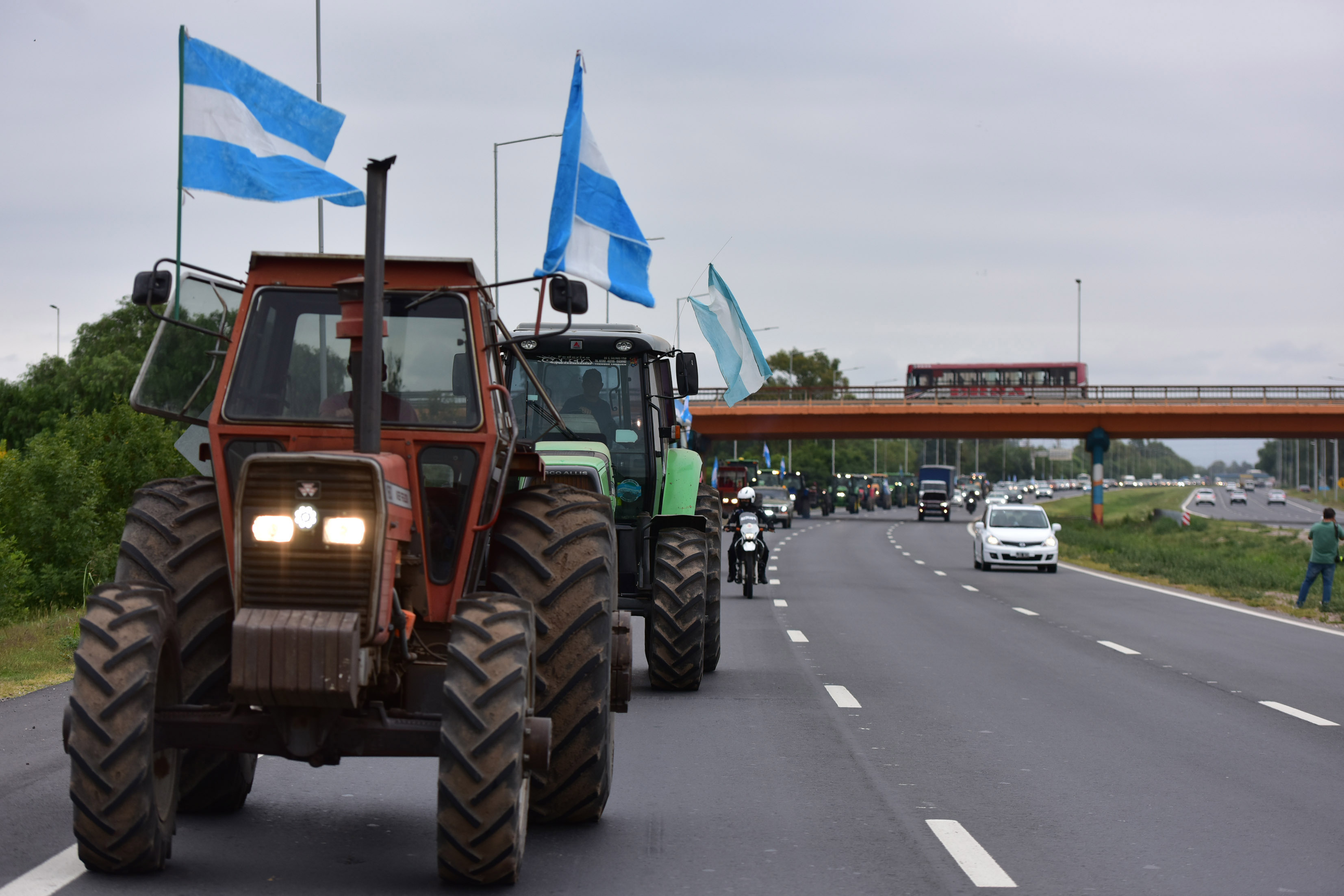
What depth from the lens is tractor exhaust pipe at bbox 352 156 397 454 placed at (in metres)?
6.01

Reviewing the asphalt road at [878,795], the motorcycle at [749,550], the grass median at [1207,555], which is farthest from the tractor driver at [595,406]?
the grass median at [1207,555]

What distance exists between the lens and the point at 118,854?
586 centimetres

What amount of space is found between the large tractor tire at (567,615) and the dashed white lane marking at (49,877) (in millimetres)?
1858

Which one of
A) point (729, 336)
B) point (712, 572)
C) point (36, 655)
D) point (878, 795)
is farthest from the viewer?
point (729, 336)

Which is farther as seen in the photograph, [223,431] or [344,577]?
[223,431]

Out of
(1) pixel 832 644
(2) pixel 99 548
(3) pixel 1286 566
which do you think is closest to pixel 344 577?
(1) pixel 832 644

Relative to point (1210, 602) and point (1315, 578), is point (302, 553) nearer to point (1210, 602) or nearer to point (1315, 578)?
point (1315, 578)

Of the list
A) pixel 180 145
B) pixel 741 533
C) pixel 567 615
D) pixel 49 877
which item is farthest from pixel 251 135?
pixel 741 533

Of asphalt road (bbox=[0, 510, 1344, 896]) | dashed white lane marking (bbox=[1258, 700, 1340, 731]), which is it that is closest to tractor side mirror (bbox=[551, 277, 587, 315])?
asphalt road (bbox=[0, 510, 1344, 896])

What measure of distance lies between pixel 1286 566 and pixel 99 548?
30.9 metres

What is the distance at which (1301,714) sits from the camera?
12.1 meters

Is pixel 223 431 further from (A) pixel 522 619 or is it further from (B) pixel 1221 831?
(B) pixel 1221 831

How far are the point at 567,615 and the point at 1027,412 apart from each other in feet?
246

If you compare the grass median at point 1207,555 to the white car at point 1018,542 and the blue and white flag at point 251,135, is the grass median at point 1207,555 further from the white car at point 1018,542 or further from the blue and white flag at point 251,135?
the blue and white flag at point 251,135
